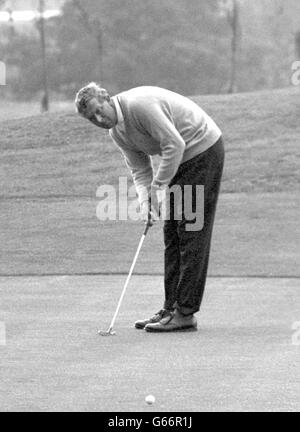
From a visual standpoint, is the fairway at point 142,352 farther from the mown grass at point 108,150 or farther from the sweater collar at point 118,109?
the mown grass at point 108,150

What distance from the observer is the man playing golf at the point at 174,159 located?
27.6ft

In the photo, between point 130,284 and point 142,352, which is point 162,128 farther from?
point 130,284

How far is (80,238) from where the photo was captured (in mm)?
15016

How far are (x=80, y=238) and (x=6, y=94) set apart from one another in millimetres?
35592

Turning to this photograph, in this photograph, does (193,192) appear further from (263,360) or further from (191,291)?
(263,360)

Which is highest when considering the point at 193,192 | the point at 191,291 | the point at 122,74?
the point at 193,192

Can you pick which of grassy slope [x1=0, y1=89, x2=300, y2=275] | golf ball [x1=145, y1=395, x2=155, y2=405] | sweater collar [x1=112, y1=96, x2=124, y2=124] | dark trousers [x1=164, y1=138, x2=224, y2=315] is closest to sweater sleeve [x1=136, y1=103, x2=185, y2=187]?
sweater collar [x1=112, y1=96, x2=124, y2=124]

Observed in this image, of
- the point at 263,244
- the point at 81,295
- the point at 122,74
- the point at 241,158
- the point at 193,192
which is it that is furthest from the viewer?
the point at 122,74

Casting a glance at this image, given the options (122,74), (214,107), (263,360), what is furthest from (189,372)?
(122,74)

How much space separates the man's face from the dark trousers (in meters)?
0.61

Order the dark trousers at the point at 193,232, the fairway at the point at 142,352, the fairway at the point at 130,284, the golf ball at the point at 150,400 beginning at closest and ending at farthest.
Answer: the golf ball at the point at 150,400, the fairway at the point at 142,352, the fairway at the point at 130,284, the dark trousers at the point at 193,232

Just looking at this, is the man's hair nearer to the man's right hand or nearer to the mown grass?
the man's right hand

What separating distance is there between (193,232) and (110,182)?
10831 millimetres

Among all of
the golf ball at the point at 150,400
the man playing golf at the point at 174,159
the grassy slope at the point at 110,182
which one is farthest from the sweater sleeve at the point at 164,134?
the grassy slope at the point at 110,182
